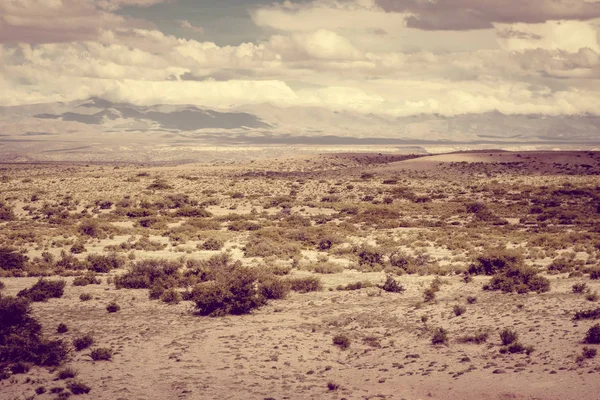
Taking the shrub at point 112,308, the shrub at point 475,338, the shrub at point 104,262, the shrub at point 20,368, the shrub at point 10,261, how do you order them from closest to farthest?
1. the shrub at point 20,368
2. the shrub at point 475,338
3. the shrub at point 112,308
4. the shrub at point 10,261
5. the shrub at point 104,262

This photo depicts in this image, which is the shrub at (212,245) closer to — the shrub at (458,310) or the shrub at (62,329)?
the shrub at (62,329)

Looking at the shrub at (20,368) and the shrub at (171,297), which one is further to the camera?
the shrub at (171,297)

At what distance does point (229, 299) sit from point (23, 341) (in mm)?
6753

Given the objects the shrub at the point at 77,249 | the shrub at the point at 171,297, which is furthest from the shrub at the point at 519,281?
the shrub at the point at 77,249

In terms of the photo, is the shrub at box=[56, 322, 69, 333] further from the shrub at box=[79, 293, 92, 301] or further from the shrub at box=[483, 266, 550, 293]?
the shrub at box=[483, 266, 550, 293]

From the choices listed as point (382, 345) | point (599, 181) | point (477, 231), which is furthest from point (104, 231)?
point (599, 181)

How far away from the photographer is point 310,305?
22.3 meters

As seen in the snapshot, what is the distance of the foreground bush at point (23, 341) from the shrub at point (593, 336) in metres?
13.9

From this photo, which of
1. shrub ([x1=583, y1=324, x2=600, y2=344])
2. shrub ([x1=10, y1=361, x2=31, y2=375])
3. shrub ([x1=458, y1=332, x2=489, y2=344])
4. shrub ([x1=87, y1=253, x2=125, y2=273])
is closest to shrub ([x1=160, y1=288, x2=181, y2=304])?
shrub ([x1=87, y1=253, x2=125, y2=273])

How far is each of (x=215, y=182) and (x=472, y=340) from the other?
2501 inches

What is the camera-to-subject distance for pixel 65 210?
5422cm

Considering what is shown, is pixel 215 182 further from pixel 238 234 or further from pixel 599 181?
pixel 599 181

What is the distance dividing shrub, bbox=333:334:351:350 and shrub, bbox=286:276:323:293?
6.34 meters

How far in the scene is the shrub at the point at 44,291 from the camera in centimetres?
2288
